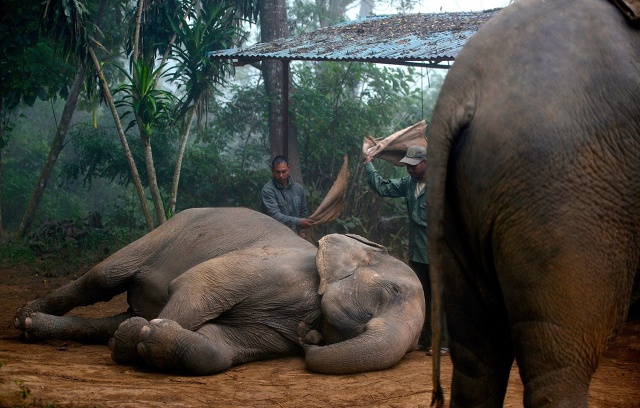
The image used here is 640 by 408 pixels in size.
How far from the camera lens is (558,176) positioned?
2.48 m

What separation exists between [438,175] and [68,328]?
4.57 m

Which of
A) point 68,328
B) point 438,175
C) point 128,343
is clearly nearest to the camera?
point 438,175

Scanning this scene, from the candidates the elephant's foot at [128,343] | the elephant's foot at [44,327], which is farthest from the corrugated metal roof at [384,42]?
the elephant's foot at [128,343]

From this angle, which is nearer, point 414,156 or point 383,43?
point 414,156

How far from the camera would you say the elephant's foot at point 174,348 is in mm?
5008

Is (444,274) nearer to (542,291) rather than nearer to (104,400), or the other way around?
(542,291)

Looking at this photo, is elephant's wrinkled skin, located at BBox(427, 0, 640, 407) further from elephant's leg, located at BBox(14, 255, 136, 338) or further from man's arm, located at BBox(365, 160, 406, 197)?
man's arm, located at BBox(365, 160, 406, 197)

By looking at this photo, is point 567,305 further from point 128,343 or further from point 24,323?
point 24,323

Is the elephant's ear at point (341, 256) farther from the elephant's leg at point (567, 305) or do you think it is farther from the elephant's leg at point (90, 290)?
the elephant's leg at point (567, 305)

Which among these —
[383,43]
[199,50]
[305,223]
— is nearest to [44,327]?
[305,223]

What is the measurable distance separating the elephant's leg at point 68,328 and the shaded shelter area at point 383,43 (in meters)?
4.62

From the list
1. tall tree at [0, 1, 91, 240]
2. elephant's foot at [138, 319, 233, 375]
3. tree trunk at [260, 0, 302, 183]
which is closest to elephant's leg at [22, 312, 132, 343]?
elephant's foot at [138, 319, 233, 375]

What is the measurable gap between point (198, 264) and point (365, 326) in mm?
1582

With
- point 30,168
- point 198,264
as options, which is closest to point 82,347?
point 198,264
